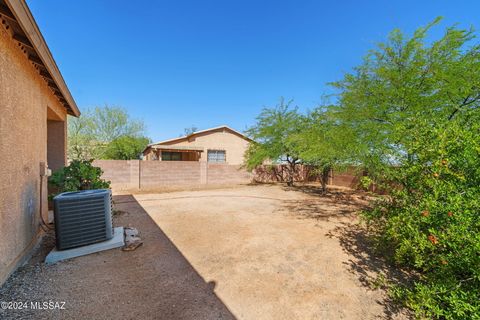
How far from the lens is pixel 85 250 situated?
336 centimetres

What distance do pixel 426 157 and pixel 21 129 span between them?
5.68 meters

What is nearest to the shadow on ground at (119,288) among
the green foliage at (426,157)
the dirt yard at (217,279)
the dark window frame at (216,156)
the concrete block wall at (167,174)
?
the dirt yard at (217,279)

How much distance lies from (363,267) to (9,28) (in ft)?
20.1

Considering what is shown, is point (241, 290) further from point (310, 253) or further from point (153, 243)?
point (153, 243)

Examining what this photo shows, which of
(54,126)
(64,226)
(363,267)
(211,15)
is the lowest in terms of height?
(363,267)

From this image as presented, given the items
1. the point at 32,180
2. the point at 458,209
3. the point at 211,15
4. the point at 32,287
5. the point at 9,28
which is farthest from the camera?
the point at 211,15

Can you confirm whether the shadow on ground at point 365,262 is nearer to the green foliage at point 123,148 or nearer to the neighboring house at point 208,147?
the neighboring house at point 208,147

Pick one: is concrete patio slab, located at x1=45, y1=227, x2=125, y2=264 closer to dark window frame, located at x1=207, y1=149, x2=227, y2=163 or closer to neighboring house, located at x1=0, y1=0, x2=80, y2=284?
neighboring house, located at x1=0, y1=0, x2=80, y2=284

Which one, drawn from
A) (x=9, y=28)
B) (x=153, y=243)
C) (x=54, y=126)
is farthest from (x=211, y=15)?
(x=153, y=243)

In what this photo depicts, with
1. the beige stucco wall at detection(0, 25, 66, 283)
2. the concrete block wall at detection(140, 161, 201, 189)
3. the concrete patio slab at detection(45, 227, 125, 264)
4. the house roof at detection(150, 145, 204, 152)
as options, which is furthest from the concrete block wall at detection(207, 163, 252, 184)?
the beige stucco wall at detection(0, 25, 66, 283)

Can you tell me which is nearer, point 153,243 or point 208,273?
point 208,273

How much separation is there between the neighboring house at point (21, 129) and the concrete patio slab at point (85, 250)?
35 cm

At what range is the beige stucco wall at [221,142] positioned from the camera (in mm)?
17578

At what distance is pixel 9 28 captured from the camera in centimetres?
263
